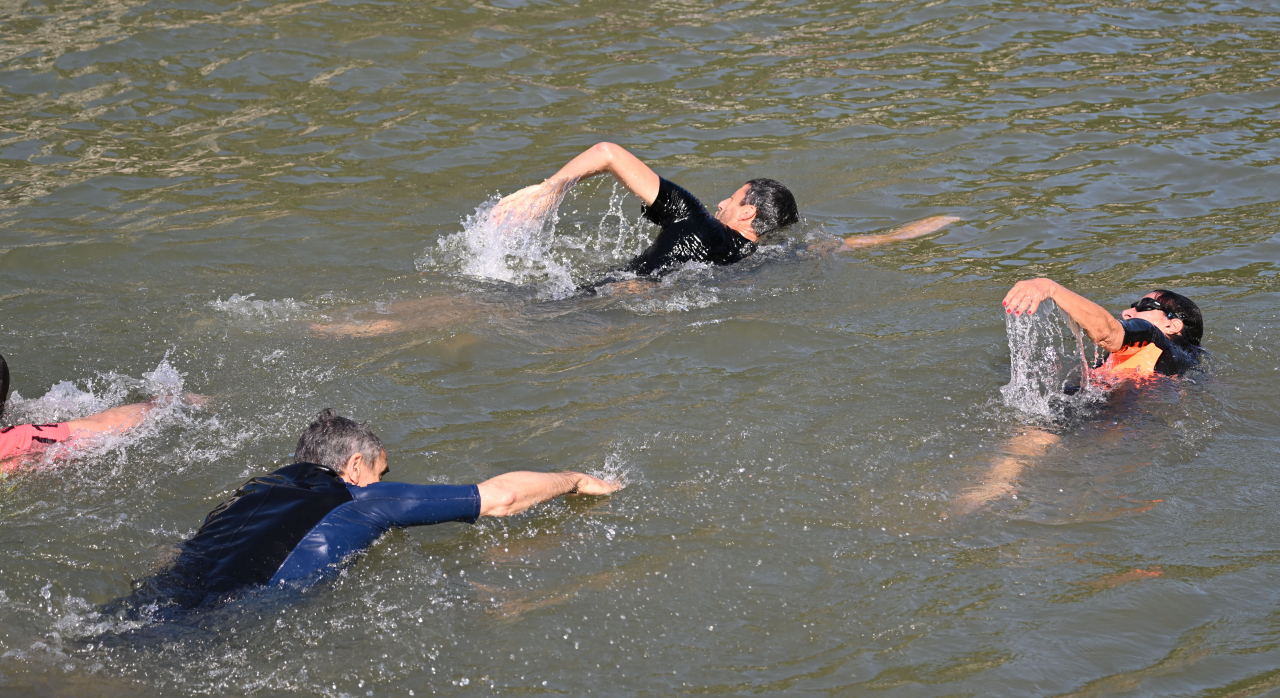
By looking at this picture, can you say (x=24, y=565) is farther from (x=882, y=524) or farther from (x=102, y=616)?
(x=882, y=524)

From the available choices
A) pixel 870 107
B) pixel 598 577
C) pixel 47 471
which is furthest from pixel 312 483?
pixel 870 107

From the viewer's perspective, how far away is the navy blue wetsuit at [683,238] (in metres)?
7.69

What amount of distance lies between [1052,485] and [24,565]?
16.4 ft

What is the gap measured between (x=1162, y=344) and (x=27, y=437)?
20.8 feet

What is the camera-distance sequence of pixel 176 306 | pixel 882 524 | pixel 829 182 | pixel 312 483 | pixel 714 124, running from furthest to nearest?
pixel 714 124 < pixel 829 182 < pixel 176 306 < pixel 882 524 < pixel 312 483

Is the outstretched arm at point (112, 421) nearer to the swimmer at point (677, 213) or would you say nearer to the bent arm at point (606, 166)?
the swimmer at point (677, 213)

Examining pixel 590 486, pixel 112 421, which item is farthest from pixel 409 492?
pixel 112 421

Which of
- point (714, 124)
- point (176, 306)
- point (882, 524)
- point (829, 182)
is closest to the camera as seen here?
point (882, 524)

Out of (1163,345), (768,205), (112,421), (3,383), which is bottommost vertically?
(1163,345)

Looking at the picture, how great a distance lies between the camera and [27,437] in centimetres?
557

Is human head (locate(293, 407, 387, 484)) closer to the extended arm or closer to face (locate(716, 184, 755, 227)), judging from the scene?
the extended arm

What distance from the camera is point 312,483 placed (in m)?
4.86

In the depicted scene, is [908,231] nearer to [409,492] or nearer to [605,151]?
[605,151]

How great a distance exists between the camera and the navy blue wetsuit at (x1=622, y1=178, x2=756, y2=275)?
7.69 m
